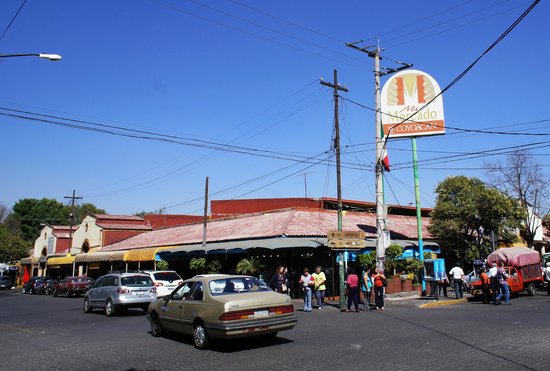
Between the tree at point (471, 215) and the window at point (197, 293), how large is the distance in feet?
79.5

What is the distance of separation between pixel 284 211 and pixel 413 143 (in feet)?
30.4

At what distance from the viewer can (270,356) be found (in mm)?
9188

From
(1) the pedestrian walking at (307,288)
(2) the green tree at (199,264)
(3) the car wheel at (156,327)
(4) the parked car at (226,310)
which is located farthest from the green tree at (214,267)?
(4) the parked car at (226,310)

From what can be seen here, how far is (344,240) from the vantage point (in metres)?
20.1

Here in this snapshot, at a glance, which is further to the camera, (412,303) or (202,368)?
(412,303)

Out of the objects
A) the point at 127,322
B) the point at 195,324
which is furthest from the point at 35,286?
the point at 195,324

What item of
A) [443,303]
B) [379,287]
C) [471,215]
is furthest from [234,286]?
[471,215]

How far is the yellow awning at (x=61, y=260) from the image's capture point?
4736cm

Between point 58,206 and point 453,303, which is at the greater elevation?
point 58,206

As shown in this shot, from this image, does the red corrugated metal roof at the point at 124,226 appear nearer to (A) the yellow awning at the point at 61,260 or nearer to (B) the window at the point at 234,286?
(A) the yellow awning at the point at 61,260

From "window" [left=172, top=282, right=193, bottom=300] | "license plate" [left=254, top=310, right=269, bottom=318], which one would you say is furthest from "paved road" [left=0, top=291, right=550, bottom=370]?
"window" [left=172, top=282, right=193, bottom=300]

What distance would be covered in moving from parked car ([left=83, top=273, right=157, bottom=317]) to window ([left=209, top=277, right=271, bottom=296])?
28.8 feet

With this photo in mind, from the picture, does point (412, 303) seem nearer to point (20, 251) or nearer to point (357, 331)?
point (357, 331)

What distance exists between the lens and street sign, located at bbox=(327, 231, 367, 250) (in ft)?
65.3
